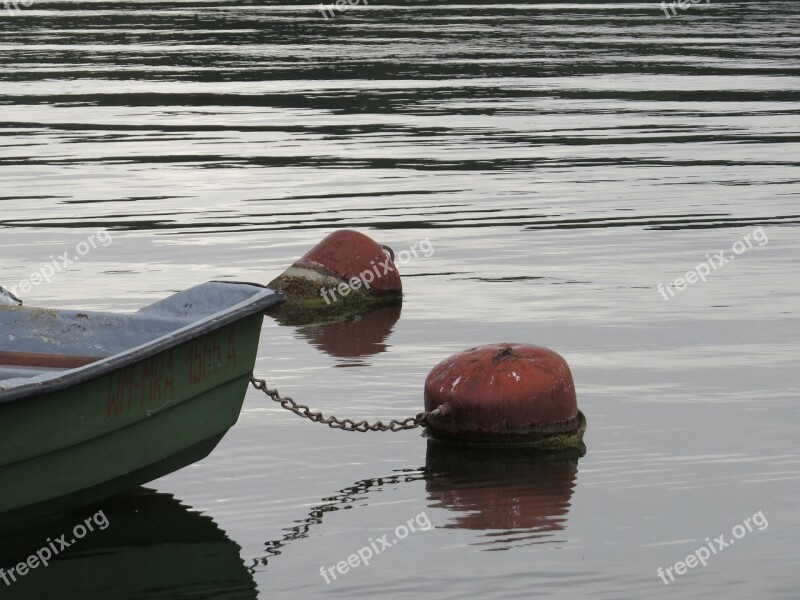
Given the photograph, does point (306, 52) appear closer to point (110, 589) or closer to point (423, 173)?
point (423, 173)

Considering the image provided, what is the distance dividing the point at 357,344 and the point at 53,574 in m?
5.27

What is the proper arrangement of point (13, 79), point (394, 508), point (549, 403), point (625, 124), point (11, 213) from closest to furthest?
1. point (394, 508)
2. point (549, 403)
3. point (11, 213)
4. point (625, 124)
5. point (13, 79)

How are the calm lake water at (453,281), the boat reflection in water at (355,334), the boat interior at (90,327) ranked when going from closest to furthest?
the calm lake water at (453,281) → the boat interior at (90,327) → the boat reflection in water at (355,334)

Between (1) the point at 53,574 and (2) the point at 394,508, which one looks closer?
(1) the point at 53,574

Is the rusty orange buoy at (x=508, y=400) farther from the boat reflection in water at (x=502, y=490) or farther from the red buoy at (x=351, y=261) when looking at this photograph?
the red buoy at (x=351, y=261)

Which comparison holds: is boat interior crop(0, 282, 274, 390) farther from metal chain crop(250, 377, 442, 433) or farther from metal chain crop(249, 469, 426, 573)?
metal chain crop(249, 469, 426, 573)

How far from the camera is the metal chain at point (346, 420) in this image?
9.92 m

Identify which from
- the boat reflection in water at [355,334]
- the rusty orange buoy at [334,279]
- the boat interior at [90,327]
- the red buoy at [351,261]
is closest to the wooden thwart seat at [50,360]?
the boat interior at [90,327]

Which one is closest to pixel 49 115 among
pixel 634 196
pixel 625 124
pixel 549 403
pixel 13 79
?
pixel 13 79

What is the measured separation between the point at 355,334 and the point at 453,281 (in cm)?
219

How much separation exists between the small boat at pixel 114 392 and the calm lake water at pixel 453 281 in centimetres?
35

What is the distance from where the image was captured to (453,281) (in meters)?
15.7

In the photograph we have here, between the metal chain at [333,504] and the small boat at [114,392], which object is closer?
the small boat at [114,392]

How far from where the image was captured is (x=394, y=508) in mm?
9281
